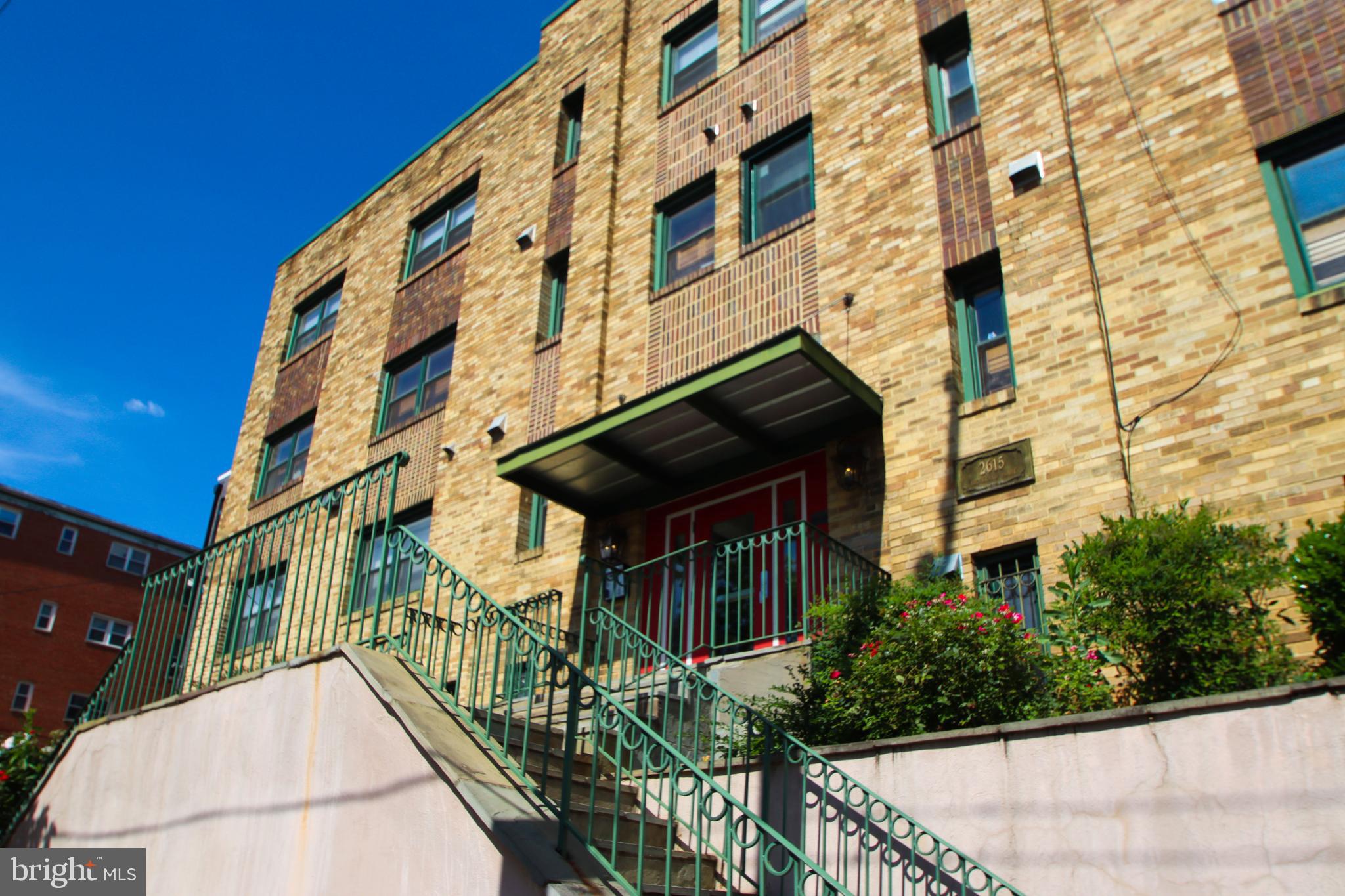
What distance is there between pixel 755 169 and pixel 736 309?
2.46 meters

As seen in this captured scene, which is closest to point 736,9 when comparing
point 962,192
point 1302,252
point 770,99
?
point 770,99

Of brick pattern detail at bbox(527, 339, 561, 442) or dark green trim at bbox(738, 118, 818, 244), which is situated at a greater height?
dark green trim at bbox(738, 118, 818, 244)

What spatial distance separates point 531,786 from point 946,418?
5.92 m

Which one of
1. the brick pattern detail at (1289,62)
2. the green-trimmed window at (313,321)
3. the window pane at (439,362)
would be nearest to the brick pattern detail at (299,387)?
the green-trimmed window at (313,321)

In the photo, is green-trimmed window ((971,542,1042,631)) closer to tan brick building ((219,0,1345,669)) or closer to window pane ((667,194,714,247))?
tan brick building ((219,0,1345,669))

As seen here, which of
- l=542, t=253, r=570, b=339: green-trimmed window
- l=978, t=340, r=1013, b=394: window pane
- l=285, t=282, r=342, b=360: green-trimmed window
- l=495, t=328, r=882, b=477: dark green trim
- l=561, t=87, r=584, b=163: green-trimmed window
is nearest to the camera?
l=495, t=328, r=882, b=477: dark green trim

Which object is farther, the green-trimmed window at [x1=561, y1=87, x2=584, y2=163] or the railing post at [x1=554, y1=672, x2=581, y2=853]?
the green-trimmed window at [x1=561, y1=87, x2=584, y2=163]

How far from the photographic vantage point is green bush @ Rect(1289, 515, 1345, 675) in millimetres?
5641

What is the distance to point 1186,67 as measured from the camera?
A: 962 centimetres

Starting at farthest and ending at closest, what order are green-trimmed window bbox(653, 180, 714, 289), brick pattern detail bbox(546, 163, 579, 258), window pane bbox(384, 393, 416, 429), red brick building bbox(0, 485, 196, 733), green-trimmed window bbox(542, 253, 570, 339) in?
red brick building bbox(0, 485, 196, 733), window pane bbox(384, 393, 416, 429), brick pattern detail bbox(546, 163, 579, 258), green-trimmed window bbox(542, 253, 570, 339), green-trimmed window bbox(653, 180, 714, 289)

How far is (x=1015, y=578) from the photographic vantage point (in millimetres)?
8875

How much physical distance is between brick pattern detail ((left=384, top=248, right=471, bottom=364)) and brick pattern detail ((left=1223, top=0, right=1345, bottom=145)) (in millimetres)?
12284

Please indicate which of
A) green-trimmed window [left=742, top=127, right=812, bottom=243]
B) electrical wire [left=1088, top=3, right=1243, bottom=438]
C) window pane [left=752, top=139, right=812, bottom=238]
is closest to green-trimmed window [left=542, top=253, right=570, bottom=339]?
green-trimmed window [left=742, top=127, right=812, bottom=243]

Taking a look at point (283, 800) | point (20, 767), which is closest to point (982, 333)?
point (283, 800)
